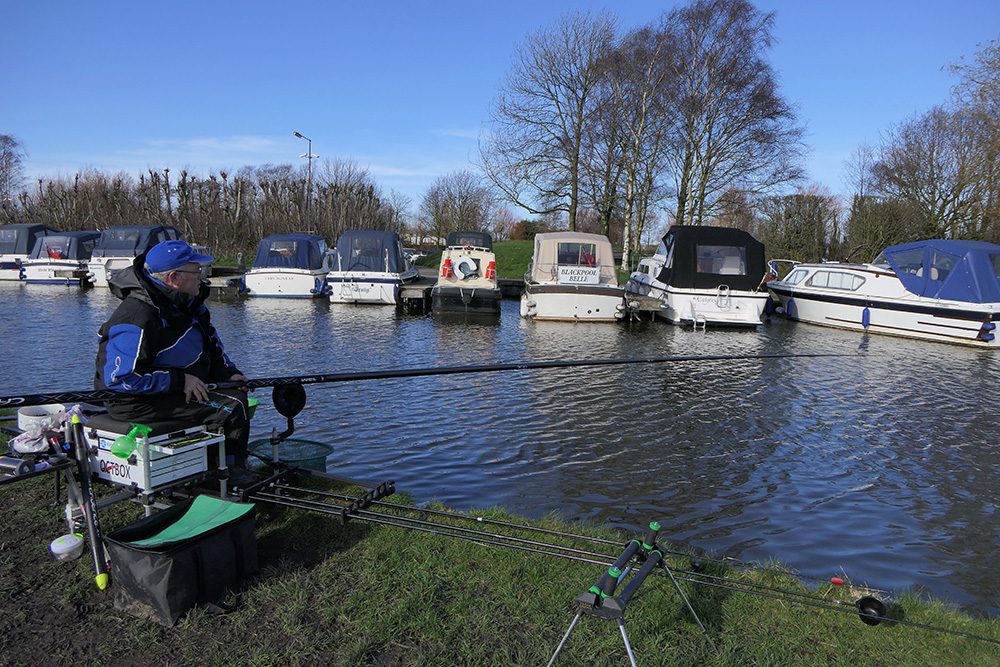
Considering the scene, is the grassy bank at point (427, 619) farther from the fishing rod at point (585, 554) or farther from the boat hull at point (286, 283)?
the boat hull at point (286, 283)

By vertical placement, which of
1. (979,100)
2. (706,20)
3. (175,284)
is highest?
(706,20)

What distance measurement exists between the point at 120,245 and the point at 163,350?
93.1ft

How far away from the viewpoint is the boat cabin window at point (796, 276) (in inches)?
902

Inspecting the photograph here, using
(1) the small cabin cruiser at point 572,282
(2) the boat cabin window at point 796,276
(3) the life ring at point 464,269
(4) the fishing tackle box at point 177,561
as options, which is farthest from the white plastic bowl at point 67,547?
(2) the boat cabin window at point 796,276

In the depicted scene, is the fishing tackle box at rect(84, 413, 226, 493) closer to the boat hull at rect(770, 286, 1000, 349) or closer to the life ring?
the life ring

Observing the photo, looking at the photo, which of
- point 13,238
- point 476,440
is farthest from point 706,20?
point 13,238

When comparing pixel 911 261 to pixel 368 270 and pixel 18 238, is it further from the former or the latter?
pixel 18 238

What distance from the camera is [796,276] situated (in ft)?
76.7

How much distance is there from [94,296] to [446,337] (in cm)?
1585

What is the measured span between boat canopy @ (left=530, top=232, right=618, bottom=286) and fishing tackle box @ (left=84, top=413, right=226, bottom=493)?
17193 mm

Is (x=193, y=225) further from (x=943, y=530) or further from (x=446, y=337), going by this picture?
(x=943, y=530)

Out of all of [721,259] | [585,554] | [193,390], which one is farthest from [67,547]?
[721,259]

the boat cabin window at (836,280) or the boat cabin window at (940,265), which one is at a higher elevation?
the boat cabin window at (940,265)

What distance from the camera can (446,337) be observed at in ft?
53.2
